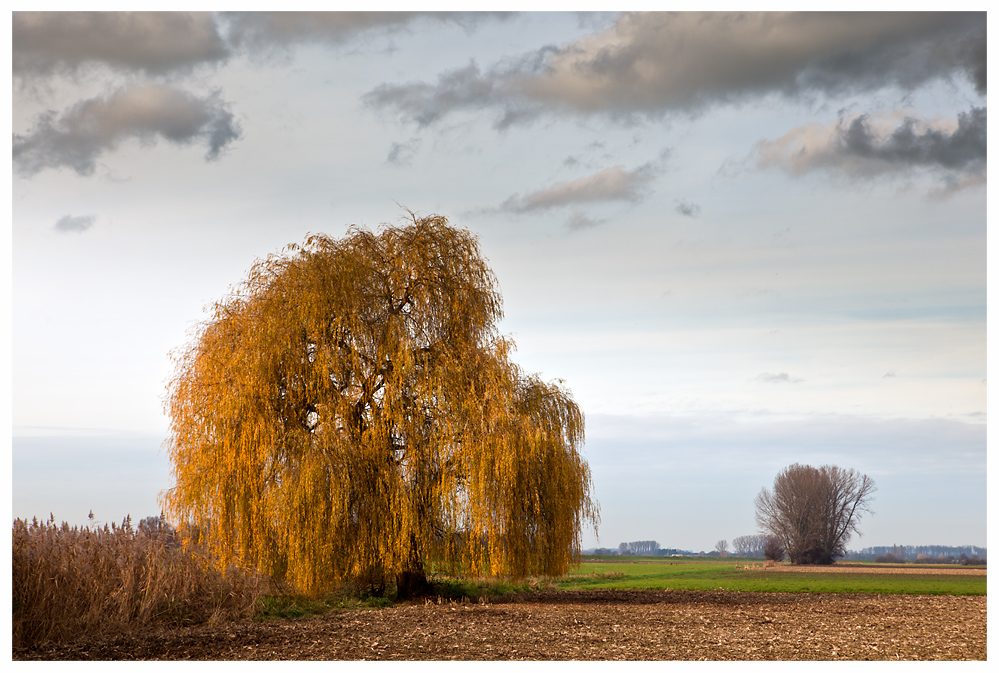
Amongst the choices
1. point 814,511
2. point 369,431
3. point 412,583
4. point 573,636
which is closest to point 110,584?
point 369,431

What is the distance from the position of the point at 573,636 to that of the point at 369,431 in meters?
6.79

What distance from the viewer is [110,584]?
13.0 metres

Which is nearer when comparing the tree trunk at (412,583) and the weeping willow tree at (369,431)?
the weeping willow tree at (369,431)

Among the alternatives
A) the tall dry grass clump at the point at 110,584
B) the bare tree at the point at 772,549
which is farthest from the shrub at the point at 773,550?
the tall dry grass clump at the point at 110,584

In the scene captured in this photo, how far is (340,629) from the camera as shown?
43.9 ft

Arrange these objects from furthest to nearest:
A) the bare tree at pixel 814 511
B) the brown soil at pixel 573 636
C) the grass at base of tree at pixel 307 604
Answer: the bare tree at pixel 814 511
the grass at base of tree at pixel 307 604
the brown soil at pixel 573 636

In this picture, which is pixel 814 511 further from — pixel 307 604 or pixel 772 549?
pixel 307 604

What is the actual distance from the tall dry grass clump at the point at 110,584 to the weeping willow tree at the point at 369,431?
1.18 m

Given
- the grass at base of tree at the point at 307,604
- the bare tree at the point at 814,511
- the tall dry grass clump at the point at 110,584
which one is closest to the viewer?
the tall dry grass clump at the point at 110,584

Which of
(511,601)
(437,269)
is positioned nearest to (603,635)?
(511,601)

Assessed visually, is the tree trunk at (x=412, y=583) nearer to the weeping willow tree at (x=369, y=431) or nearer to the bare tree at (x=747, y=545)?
the weeping willow tree at (x=369, y=431)

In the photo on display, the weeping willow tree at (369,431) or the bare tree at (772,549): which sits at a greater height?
the weeping willow tree at (369,431)

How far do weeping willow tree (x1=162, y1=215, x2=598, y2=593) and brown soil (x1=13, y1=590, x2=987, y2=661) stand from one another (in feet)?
4.79

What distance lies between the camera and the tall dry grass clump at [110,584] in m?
11.8
